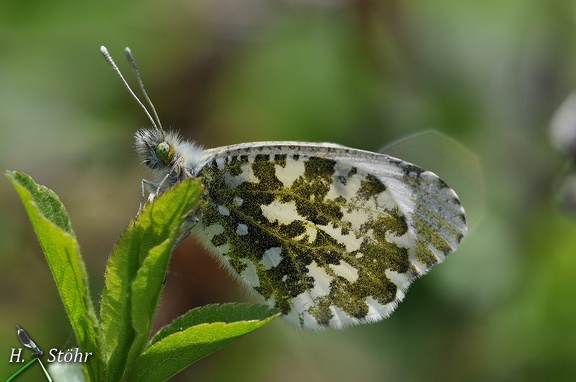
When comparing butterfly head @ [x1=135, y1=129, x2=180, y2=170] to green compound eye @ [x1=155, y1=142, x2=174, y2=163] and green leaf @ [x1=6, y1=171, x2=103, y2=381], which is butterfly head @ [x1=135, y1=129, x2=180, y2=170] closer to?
green compound eye @ [x1=155, y1=142, x2=174, y2=163]

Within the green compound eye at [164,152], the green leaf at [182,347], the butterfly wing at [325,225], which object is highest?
the green compound eye at [164,152]

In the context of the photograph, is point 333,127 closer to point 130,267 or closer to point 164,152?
point 164,152

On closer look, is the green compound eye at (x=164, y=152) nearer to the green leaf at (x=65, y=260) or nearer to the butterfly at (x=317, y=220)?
the butterfly at (x=317, y=220)

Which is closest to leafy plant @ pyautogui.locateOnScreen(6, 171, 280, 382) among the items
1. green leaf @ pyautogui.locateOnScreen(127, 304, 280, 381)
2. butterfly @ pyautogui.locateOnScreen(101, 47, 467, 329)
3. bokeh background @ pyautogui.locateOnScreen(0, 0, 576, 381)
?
green leaf @ pyautogui.locateOnScreen(127, 304, 280, 381)

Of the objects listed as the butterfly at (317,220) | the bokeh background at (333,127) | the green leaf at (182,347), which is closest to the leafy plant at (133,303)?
the green leaf at (182,347)

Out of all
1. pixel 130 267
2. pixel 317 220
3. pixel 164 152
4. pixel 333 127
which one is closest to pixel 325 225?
pixel 317 220

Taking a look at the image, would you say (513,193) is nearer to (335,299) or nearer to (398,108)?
(398,108)

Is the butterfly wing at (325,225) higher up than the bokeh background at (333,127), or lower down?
lower down

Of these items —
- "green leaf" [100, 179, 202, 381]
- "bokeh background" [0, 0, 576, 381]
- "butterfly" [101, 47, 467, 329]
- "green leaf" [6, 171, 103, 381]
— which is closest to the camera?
"green leaf" [6, 171, 103, 381]
